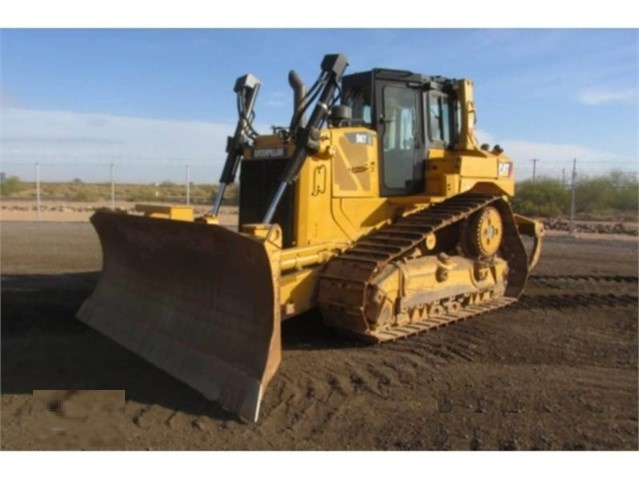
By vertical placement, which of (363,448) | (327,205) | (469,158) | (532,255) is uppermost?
(469,158)

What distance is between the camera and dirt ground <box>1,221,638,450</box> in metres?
4.04

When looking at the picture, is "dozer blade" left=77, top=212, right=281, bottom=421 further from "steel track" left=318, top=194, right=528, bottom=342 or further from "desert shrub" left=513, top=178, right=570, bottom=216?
"desert shrub" left=513, top=178, right=570, bottom=216

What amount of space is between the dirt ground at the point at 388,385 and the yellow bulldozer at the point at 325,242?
267 mm

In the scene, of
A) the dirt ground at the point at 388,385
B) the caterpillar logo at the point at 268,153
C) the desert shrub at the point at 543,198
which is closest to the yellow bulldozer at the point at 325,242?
the caterpillar logo at the point at 268,153

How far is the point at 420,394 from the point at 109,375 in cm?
270

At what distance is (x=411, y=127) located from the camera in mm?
7770

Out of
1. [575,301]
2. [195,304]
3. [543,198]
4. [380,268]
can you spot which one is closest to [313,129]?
[380,268]

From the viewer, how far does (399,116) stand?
300 inches

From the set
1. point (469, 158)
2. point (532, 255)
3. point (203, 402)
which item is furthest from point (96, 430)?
point (532, 255)

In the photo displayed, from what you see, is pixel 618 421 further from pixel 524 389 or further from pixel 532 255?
pixel 532 255

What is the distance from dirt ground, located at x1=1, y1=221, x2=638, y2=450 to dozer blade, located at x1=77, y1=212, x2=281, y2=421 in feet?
0.59

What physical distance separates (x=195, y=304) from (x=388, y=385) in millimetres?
2014

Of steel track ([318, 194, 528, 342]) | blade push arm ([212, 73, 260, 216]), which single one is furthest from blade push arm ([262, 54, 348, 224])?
blade push arm ([212, 73, 260, 216])

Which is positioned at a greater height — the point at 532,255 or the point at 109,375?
the point at 532,255
